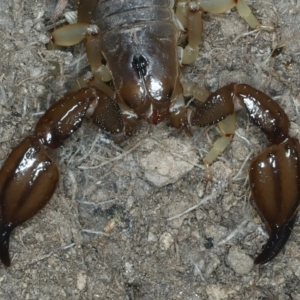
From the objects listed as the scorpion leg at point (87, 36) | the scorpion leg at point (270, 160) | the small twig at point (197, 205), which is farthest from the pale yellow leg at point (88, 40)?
the small twig at point (197, 205)

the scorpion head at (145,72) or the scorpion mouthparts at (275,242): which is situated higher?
the scorpion head at (145,72)

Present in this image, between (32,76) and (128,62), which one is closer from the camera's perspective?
(128,62)

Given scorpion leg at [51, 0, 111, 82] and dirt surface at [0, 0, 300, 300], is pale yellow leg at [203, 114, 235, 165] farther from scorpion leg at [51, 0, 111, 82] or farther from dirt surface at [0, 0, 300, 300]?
Result: scorpion leg at [51, 0, 111, 82]

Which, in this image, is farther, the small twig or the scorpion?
the small twig

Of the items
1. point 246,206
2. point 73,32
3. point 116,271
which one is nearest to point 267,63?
point 246,206

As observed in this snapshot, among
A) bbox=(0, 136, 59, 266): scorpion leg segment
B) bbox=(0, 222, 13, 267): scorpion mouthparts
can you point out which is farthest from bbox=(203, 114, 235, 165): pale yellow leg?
bbox=(0, 222, 13, 267): scorpion mouthparts

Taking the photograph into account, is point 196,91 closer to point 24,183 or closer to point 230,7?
point 230,7

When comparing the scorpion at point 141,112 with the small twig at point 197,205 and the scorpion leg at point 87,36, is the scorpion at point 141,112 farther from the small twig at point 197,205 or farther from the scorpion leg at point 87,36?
the small twig at point 197,205

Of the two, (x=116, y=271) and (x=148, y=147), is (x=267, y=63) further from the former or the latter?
(x=116, y=271)

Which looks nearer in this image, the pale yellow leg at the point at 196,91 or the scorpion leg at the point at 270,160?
the scorpion leg at the point at 270,160
